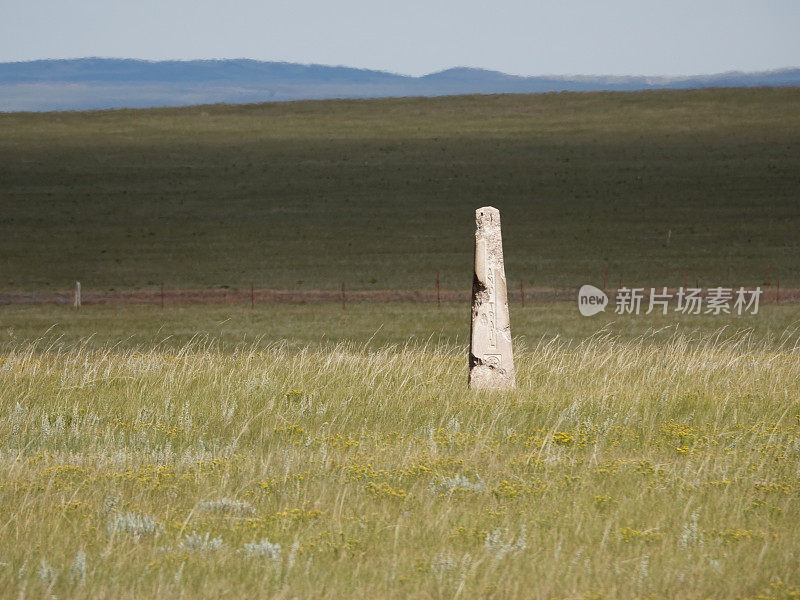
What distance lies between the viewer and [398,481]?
6.86m

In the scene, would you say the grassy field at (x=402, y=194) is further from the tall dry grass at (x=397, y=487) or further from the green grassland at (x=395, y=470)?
the tall dry grass at (x=397, y=487)

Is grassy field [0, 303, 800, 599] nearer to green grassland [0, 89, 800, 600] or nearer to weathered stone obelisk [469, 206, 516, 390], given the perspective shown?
green grassland [0, 89, 800, 600]

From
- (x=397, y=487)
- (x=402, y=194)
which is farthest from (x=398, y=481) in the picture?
(x=402, y=194)

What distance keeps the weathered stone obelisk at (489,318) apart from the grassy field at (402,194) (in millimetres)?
28305

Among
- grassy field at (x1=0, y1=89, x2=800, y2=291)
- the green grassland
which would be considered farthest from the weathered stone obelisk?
grassy field at (x1=0, y1=89, x2=800, y2=291)

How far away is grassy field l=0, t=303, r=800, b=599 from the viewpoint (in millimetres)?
5230

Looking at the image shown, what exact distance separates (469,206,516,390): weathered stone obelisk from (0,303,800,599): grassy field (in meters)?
0.42

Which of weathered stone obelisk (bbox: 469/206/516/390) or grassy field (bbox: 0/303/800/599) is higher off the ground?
weathered stone obelisk (bbox: 469/206/516/390)

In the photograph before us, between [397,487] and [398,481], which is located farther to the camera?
[398,481]

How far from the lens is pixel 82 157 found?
69.9 metres

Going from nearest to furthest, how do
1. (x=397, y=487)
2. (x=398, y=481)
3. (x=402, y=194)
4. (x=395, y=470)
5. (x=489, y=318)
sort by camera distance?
1. (x=397, y=487)
2. (x=398, y=481)
3. (x=395, y=470)
4. (x=489, y=318)
5. (x=402, y=194)

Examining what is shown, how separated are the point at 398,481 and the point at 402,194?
5313 cm

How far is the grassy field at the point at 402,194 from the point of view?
1703 inches

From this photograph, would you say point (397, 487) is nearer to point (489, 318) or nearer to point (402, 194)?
point (489, 318)
